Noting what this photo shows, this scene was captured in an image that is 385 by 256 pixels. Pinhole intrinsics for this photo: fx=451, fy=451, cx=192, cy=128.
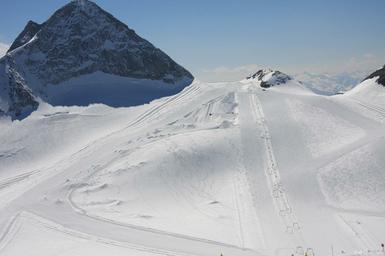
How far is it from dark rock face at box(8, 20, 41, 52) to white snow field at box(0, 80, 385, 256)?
3897 centimetres

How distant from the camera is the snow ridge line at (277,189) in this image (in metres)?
36.3

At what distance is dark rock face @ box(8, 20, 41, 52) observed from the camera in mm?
106488

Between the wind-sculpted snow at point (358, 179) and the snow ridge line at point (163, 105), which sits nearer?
the wind-sculpted snow at point (358, 179)

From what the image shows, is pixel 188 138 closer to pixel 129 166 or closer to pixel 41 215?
pixel 129 166

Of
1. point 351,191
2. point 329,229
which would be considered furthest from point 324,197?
point 329,229

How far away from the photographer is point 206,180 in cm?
4684

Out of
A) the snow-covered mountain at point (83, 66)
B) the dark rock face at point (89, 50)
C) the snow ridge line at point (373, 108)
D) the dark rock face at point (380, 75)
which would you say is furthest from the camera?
the dark rock face at point (89, 50)

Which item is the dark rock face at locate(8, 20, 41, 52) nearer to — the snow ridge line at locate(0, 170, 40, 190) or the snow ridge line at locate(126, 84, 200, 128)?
the snow ridge line at locate(126, 84, 200, 128)

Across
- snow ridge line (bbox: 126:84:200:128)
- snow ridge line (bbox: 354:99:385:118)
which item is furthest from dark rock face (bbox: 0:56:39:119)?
snow ridge line (bbox: 354:99:385:118)

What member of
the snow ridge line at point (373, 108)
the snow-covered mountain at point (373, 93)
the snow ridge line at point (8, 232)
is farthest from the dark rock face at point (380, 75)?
the snow ridge line at point (8, 232)

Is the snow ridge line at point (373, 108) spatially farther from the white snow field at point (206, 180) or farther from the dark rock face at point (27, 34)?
the dark rock face at point (27, 34)

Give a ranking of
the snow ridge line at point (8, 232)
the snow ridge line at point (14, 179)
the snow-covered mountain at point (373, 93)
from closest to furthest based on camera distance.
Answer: the snow ridge line at point (8, 232) < the snow ridge line at point (14, 179) < the snow-covered mountain at point (373, 93)

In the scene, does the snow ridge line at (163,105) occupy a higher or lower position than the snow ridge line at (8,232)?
higher

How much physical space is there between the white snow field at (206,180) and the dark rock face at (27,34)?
128ft
